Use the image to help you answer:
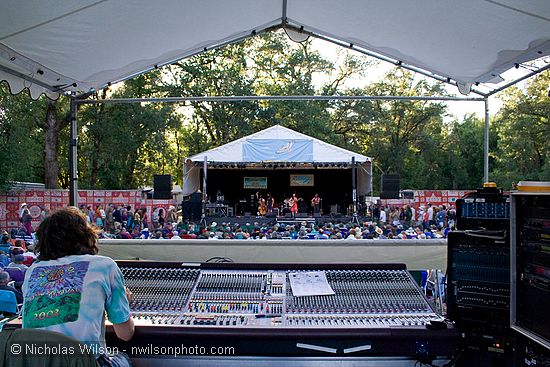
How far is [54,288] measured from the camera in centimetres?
198

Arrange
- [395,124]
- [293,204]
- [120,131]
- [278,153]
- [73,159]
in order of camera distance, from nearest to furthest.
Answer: [73,159]
[278,153]
[293,204]
[120,131]
[395,124]

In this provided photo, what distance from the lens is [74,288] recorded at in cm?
198

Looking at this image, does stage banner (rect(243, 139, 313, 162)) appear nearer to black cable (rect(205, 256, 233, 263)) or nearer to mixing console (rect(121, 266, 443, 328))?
black cable (rect(205, 256, 233, 263))

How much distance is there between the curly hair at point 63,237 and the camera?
2.11 metres

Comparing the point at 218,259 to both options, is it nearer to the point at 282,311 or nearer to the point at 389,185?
the point at 282,311

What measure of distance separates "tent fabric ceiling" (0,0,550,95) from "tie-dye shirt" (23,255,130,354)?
2417mm

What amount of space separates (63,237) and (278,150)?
50.9 feet

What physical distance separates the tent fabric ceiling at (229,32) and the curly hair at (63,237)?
219 centimetres

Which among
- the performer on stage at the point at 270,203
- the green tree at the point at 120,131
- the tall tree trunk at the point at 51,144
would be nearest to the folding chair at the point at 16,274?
the performer on stage at the point at 270,203

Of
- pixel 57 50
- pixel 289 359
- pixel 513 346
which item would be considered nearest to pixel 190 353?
pixel 289 359

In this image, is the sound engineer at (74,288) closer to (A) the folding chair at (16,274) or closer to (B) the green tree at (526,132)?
(A) the folding chair at (16,274)

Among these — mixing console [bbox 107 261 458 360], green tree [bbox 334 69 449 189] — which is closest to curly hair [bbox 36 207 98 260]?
mixing console [bbox 107 261 458 360]

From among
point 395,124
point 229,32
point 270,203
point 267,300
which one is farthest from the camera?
point 395,124

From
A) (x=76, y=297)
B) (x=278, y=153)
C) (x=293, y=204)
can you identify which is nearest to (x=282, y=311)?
(x=76, y=297)
